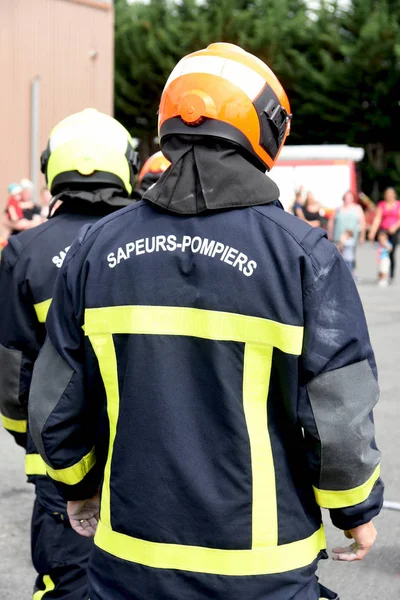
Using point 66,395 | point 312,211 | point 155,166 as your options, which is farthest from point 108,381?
point 312,211

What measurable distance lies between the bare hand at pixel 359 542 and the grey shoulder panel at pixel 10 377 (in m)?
1.39

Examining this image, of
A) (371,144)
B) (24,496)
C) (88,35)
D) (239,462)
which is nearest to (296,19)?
(371,144)

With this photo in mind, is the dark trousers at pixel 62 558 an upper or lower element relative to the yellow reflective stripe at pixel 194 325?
lower

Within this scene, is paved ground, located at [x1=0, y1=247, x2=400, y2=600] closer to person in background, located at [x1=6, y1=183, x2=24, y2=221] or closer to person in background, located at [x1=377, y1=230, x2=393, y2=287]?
person in background, located at [x1=6, y1=183, x2=24, y2=221]

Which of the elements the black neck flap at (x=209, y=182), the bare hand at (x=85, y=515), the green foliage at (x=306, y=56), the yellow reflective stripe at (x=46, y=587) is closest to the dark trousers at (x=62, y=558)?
the yellow reflective stripe at (x=46, y=587)

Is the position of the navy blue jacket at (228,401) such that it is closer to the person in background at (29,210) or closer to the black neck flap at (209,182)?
the black neck flap at (209,182)

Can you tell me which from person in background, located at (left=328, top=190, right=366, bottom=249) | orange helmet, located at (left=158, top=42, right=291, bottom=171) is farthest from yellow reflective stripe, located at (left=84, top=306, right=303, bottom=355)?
person in background, located at (left=328, top=190, right=366, bottom=249)

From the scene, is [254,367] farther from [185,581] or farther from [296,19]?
[296,19]

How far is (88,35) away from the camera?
28062 mm

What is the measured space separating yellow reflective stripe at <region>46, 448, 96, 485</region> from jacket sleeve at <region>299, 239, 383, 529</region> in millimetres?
519

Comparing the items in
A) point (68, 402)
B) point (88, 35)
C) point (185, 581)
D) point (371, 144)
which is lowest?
point (371, 144)

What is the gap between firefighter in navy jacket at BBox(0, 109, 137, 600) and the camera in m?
3.21

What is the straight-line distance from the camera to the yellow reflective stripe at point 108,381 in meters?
2.17

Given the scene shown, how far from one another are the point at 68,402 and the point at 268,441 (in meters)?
0.46
